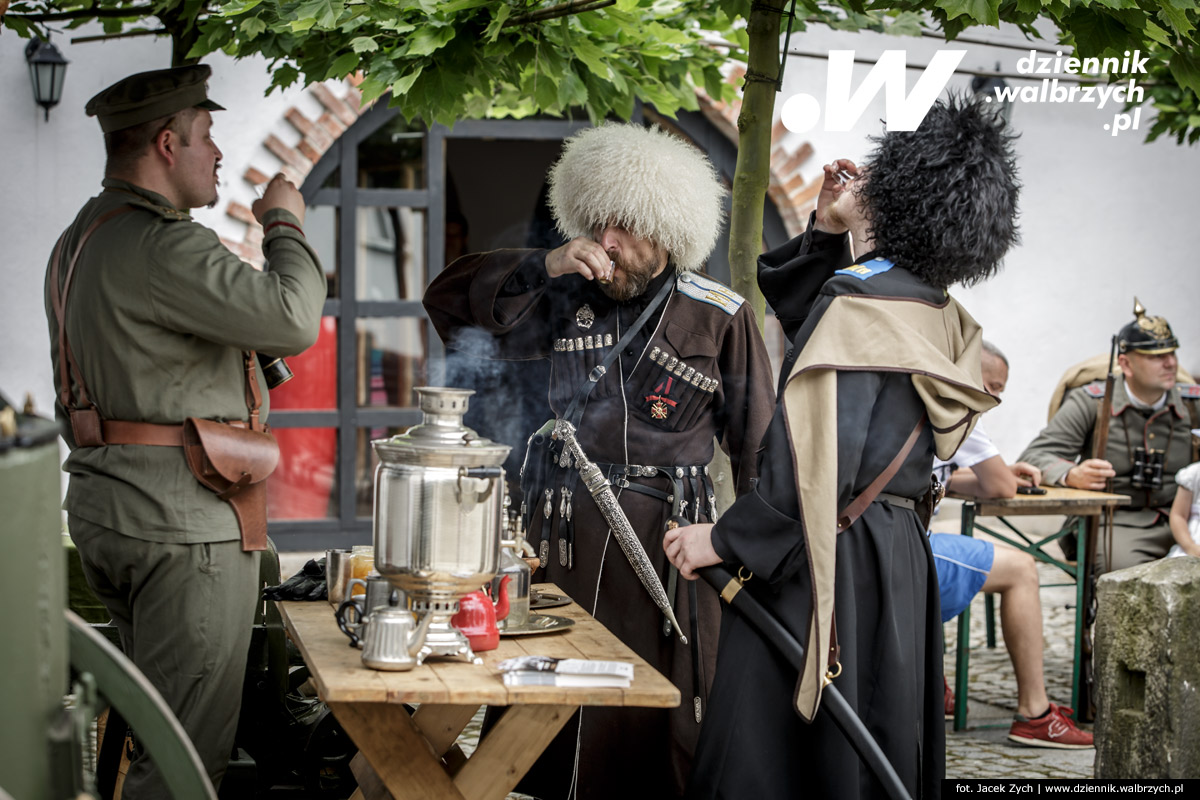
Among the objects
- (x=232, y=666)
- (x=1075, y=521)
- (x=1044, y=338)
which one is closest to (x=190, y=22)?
(x=232, y=666)

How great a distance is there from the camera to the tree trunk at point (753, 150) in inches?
148

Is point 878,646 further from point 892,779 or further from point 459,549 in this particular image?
point 459,549

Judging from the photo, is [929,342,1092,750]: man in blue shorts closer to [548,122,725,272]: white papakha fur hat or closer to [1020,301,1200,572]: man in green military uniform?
[1020,301,1200,572]: man in green military uniform

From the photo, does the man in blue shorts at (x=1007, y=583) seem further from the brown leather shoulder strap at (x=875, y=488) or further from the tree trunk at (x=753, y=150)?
the brown leather shoulder strap at (x=875, y=488)

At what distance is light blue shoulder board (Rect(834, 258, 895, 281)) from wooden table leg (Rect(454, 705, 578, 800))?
1.16m

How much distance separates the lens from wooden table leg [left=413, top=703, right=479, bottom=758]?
2654mm

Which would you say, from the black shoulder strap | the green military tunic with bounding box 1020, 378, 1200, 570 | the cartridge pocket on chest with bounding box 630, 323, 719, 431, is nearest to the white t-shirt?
the green military tunic with bounding box 1020, 378, 1200, 570

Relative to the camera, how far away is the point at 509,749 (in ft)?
7.64

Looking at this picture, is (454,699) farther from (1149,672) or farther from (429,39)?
(1149,672)

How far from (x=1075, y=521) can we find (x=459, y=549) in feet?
13.9

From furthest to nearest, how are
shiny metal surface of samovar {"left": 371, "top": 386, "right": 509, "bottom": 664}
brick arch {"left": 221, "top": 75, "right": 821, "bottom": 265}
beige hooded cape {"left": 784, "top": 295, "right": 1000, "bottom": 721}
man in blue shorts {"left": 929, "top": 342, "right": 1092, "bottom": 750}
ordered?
brick arch {"left": 221, "top": 75, "right": 821, "bottom": 265}, man in blue shorts {"left": 929, "top": 342, "right": 1092, "bottom": 750}, beige hooded cape {"left": 784, "top": 295, "right": 1000, "bottom": 721}, shiny metal surface of samovar {"left": 371, "top": 386, "right": 509, "bottom": 664}

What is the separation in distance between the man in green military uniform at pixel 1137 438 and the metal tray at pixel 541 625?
3.67 meters

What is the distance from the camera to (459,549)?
221 cm

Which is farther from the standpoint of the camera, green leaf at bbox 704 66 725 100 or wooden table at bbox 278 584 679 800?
green leaf at bbox 704 66 725 100
